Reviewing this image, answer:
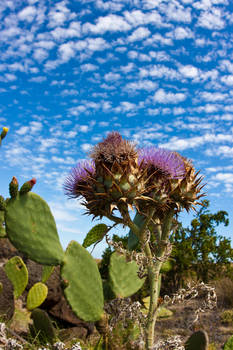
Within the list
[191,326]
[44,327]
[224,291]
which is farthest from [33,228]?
[224,291]

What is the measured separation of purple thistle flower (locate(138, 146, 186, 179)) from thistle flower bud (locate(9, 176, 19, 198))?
98 cm

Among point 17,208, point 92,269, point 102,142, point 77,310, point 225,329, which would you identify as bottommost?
point 225,329

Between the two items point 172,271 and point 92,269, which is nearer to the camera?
point 92,269

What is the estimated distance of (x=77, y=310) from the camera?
2686mm

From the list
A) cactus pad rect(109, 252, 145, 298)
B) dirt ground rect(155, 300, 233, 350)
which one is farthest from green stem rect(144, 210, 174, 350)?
dirt ground rect(155, 300, 233, 350)

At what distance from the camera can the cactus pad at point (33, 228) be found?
97.1 inches

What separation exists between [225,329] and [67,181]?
6.07m

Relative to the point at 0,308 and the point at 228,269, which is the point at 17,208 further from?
the point at 228,269

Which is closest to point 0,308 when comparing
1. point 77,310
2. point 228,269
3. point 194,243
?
point 77,310

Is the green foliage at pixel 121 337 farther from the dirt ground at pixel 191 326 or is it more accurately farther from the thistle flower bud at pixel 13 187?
the dirt ground at pixel 191 326

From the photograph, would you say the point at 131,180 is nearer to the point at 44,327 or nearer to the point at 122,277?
the point at 122,277

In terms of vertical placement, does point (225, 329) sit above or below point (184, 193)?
below

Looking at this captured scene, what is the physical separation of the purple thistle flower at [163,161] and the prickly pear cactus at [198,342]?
1.32 meters

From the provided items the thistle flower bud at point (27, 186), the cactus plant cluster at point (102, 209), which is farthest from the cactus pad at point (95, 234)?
the thistle flower bud at point (27, 186)
